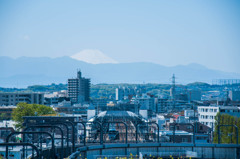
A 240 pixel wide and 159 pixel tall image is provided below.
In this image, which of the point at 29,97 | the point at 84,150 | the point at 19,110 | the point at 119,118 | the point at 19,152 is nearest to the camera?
the point at 84,150

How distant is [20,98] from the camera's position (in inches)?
3083

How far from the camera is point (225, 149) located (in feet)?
39.5

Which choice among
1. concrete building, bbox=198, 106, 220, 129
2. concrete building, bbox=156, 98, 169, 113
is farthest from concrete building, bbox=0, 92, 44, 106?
concrete building, bbox=156, 98, 169, 113

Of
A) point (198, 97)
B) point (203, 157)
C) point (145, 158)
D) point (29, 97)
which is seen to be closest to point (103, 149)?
point (145, 158)

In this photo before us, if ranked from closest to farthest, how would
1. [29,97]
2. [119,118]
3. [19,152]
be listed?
1. [19,152]
2. [119,118]
3. [29,97]

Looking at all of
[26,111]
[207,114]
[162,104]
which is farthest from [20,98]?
[162,104]

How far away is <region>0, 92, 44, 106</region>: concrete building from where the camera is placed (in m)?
76.4

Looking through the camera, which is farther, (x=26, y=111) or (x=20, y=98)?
(x=20, y=98)

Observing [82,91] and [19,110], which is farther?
[82,91]

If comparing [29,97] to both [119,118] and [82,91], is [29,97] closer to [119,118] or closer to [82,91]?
[119,118]

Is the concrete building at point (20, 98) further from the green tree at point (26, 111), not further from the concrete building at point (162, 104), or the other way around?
the concrete building at point (162, 104)

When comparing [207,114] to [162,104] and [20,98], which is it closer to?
[20,98]

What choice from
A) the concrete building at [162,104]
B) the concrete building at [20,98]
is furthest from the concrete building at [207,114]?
the concrete building at [162,104]

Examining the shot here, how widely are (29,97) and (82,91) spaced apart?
61716 mm
